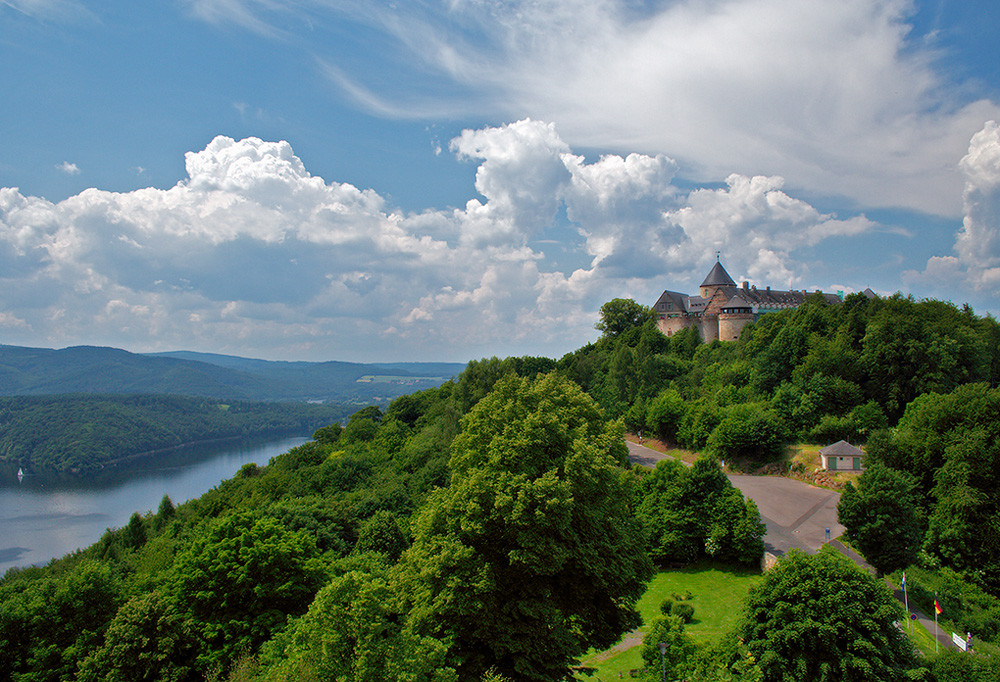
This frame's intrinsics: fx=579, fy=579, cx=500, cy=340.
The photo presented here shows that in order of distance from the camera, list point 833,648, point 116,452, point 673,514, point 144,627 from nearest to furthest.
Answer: point 833,648 < point 144,627 < point 673,514 < point 116,452

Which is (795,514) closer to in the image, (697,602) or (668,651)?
(697,602)

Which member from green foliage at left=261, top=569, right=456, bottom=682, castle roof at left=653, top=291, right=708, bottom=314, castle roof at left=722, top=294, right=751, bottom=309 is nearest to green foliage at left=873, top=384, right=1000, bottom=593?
green foliage at left=261, top=569, right=456, bottom=682

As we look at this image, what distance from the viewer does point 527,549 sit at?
13.8 m

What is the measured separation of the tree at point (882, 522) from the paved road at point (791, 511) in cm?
201

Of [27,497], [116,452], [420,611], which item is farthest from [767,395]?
[116,452]

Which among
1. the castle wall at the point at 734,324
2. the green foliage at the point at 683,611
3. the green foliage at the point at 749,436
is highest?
the castle wall at the point at 734,324

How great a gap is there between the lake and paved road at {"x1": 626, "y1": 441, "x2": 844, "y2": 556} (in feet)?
223

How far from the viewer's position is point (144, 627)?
15664 millimetres

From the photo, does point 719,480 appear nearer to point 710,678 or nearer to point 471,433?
point 710,678

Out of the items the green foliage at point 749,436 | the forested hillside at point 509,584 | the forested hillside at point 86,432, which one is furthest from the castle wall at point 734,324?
the forested hillside at point 86,432

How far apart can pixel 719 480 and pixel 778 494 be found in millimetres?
→ 6846

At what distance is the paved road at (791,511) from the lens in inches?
1131

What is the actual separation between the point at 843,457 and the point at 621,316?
4218cm

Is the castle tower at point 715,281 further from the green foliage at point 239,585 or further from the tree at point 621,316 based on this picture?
the green foliage at point 239,585
